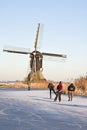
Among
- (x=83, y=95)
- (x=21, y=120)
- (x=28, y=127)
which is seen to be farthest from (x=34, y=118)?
(x=83, y=95)

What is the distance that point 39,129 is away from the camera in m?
11.8

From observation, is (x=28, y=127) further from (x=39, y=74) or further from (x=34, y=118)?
(x=39, y=74)

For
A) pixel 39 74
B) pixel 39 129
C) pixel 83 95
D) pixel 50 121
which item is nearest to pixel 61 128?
pixel 39 129

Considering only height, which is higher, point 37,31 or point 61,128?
point 37,31

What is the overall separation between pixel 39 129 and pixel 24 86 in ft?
A: 130

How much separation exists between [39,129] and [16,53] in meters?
41.0

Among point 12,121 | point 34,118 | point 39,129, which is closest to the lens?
point 39,129

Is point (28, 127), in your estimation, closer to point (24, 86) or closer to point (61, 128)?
point (61, 128)

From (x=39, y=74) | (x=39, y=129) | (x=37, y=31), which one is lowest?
(x=39, y=129)

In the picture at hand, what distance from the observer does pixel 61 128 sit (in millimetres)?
12242

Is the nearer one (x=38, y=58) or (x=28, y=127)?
(x=28, y=127)

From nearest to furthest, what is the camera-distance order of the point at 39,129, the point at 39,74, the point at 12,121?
1. the point at 39,129
2. the point at 12,121
3. the point at 39,74

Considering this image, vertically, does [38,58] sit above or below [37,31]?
below

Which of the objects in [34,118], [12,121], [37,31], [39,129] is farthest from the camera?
[37,31]
